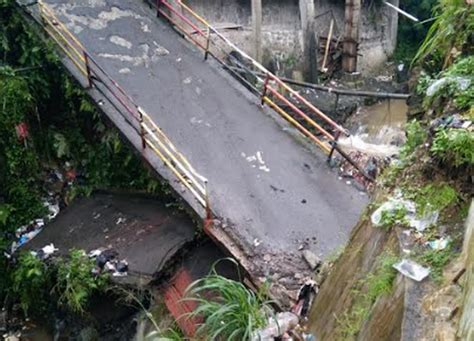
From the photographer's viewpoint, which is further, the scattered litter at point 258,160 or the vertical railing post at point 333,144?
Answer: the scattered litter at point 258,160

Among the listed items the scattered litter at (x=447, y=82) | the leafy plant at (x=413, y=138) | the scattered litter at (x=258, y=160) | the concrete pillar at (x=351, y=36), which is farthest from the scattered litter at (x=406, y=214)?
the concrete pillar at (x=351, y=36)

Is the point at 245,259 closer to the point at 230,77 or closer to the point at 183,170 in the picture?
the point at 183,170

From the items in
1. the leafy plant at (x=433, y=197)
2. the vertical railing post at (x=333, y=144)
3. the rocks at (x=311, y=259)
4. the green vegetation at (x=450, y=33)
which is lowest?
the rocks at (x=311, y=259)

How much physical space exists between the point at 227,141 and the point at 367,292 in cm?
363

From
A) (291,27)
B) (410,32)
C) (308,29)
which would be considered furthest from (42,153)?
(410,32)

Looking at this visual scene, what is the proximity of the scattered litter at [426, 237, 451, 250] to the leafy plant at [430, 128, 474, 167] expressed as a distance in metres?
0.42

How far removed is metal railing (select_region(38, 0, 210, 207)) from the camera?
545cm

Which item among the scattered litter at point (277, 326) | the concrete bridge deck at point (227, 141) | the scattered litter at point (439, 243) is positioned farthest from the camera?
the concrete bridge deck at point (227, 141)

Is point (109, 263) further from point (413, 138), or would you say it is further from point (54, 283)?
point (413, 138)

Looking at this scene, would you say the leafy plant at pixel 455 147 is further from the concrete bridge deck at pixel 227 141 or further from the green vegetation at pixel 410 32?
the green vegetation at pixel 410 32

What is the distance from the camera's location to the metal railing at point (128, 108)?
17.9ft

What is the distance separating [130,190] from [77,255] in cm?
120

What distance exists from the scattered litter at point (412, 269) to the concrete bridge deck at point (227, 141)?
6.70 feet

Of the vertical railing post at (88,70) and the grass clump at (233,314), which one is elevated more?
the vertical railing post at (88,70)
